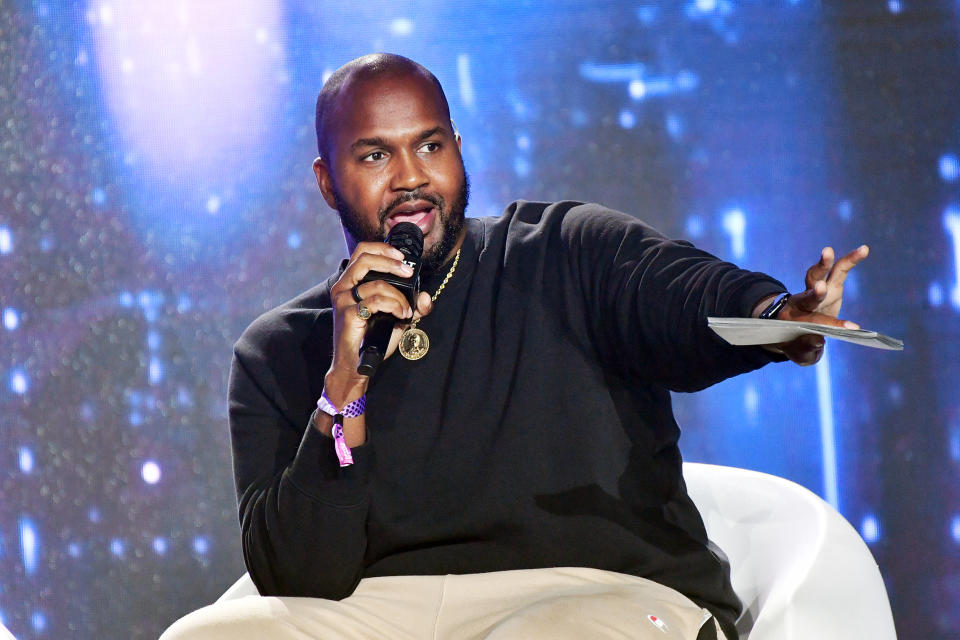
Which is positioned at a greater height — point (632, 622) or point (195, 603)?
point (632, 622)

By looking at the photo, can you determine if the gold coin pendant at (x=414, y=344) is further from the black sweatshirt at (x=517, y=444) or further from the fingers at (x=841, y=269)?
the fingers at (x=841, y=269)

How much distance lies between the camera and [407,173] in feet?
4.85

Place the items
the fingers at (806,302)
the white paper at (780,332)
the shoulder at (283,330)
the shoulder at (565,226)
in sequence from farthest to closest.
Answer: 1. the shoulder at (283,330)
2. the shoulder at (565,226)
3. the fingers at (806,302)
4. the white paper at (780,332)

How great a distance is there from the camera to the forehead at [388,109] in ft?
4.89

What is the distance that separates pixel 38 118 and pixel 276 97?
618 mm

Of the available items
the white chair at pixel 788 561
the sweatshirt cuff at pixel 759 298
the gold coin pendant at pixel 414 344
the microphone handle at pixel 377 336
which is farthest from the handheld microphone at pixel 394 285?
the white chair at pixel 788 561

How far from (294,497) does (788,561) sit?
703 mm

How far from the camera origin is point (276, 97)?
98.0 inches

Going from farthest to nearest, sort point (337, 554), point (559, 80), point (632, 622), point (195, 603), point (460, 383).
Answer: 1. point (195, 603)
2. point (559, 80)
3. point (460, 383)
4. point (337, 554)
5. point (632, 622)

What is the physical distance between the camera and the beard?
A: 4.89 ft

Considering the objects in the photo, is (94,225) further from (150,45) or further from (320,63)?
(320,63)

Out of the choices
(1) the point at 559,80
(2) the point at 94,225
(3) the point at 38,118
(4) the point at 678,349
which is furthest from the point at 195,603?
(4) the point at 678,349

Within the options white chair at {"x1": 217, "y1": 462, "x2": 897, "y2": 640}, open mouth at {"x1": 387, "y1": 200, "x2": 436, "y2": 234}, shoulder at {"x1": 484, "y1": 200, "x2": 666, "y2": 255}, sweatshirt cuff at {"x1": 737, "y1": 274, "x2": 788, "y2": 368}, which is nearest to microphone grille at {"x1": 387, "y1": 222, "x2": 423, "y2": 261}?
open mouth at {"x1": 387, "y1": 200, "x2": 436, "y2": 234}

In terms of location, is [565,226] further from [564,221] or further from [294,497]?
[294,497]
